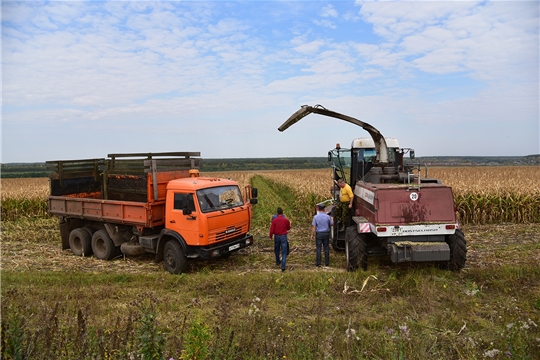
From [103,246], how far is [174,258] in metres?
3.21

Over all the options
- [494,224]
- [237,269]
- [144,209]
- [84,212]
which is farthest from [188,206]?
[494,224]

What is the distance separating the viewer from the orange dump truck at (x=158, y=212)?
348 inches

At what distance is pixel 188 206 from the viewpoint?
8.76 m

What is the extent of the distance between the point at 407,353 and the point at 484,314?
8.02 feet

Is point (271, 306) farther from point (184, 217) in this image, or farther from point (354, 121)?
point (354, 121)

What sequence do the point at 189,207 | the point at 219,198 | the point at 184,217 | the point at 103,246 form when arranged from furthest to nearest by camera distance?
the point at 103,246 < the point at 219,198 < the point at 184,217 < the point at 189,207

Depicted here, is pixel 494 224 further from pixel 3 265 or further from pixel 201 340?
pixel 3 265

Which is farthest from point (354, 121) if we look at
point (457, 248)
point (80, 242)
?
point (80, 242)


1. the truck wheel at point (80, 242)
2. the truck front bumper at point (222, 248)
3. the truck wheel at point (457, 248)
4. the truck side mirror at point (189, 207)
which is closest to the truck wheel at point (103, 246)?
the truck wheel at point (80, 242)

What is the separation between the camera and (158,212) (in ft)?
31.6

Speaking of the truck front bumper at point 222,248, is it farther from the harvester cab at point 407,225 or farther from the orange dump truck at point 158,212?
the harvester cab at point 407,225

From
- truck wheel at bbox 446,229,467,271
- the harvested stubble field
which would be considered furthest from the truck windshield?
truck wheel at bbox 446,229,467,271

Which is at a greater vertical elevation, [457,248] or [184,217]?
[184,217]

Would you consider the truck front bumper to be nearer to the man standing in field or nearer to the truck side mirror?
the truck side mirror
